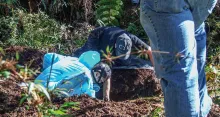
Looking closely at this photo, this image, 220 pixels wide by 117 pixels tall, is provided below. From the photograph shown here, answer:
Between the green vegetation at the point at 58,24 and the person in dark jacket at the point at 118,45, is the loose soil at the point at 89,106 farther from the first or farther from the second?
the green vegetation at the point at 58,24

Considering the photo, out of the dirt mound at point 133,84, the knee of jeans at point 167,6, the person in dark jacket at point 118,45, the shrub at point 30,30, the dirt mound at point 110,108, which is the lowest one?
the dirt mound at point 110,108

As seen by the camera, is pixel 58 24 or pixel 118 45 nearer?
pixel 118 45

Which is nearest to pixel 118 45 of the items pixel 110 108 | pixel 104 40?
pixel 104 40

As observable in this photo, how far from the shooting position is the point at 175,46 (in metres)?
2.93

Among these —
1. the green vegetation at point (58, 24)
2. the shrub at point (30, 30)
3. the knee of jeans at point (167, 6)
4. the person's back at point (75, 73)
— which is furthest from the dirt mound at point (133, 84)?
the knee of jeans at point (167, 6)

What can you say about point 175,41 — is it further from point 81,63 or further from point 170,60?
point 81,63

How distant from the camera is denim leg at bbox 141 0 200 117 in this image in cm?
292

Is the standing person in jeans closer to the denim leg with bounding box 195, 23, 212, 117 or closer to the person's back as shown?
the denim leg with bounding box 195, 23, 212, 117

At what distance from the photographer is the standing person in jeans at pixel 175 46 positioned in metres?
2.91

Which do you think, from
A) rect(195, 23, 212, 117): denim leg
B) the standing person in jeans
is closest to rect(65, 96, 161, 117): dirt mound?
rect(195, 23, 212, 117): denim leg

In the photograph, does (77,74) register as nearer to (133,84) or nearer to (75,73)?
(75,73)

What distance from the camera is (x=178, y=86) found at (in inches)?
117

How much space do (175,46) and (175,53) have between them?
1.9 inches

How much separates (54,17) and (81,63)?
263 cm
